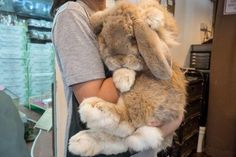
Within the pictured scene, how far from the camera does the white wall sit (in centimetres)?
299

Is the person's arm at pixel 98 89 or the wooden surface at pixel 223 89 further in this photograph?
the wooden surface at pixel 223 89

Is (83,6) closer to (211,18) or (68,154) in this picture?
(68,154)

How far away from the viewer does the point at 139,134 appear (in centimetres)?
71

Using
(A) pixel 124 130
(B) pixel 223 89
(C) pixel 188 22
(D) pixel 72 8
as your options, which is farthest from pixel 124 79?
(C) pixel 188 22

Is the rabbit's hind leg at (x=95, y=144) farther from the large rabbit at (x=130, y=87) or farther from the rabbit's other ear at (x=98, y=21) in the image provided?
the rabbit's other ear at (x=98, y=21)

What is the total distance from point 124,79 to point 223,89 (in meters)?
2.21

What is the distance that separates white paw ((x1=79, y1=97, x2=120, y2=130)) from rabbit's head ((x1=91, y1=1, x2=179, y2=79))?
0.13 metres

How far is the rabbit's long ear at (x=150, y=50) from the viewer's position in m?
0.72

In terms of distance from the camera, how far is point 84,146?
2.31 feet

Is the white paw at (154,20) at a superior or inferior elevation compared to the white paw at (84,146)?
superior

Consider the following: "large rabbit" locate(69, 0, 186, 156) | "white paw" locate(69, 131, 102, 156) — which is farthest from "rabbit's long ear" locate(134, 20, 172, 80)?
"white paw" locate(69, 131, 102, 156)

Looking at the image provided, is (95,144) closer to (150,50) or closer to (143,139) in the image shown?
(143,139)

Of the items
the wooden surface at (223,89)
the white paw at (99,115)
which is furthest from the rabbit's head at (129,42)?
the wooden surface at (223,89)

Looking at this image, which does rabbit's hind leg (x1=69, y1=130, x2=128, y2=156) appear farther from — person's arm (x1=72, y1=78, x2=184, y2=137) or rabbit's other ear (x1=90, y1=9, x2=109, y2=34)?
rabbit's other ear (x1=90, y1=9, x2=109, y2=34)
